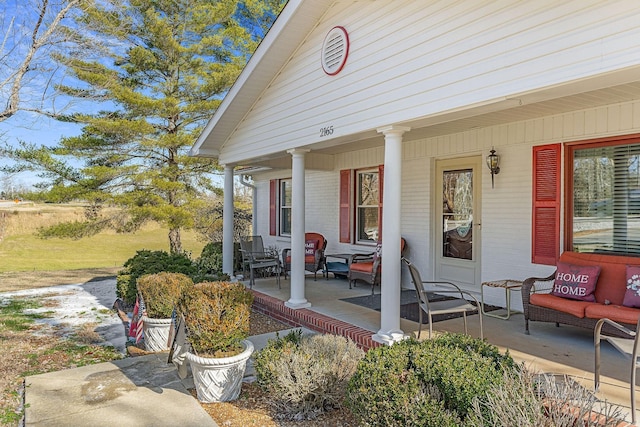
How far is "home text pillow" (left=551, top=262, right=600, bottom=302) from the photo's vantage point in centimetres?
452

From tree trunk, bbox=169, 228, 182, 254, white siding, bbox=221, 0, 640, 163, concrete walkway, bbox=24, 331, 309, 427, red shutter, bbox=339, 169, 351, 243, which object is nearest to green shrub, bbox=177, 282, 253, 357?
concrete walkway, bbox=24, 331, 309, 427

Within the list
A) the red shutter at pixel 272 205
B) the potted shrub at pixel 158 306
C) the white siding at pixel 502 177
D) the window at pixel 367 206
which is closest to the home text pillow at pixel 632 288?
the white siding at pixel 502 177

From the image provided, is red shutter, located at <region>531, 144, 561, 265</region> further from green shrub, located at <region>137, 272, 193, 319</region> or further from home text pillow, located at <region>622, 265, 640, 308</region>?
green shrub, located at <region>137, 272, 193, 319</region>

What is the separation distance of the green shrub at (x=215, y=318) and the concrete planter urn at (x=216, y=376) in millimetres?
103

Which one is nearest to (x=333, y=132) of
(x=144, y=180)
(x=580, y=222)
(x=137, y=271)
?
(x=580, y=222)

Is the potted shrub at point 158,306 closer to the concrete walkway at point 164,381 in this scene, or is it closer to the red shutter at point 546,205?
the concrete walkway at point 164,381

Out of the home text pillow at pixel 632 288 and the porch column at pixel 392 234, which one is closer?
the home text pillow at pixel 632 288

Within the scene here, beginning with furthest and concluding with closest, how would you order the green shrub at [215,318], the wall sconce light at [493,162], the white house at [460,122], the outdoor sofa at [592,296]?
the wall sconce light at [493,162] → the outdoor sofa at [592,296] → the green shrub at [215,318] → the white house at [460,122]

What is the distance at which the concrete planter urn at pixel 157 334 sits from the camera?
17.0 ft

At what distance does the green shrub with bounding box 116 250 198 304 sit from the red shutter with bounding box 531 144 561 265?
5.52m

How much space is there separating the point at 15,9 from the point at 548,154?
890 centimetres

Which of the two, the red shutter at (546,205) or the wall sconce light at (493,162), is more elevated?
the wall sconce light at (493,162)

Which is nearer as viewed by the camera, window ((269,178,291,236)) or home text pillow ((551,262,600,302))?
home text pillow ((551,262,600,302))

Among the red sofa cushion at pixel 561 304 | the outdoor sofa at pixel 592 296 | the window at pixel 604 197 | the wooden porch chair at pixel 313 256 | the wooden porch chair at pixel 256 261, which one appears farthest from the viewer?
the wooden porch chair at pixel 313 256
